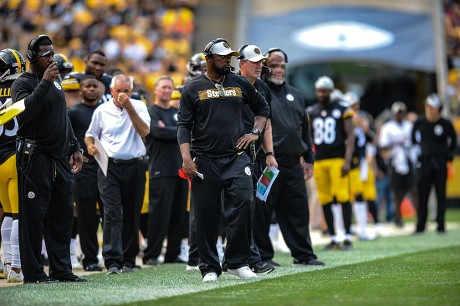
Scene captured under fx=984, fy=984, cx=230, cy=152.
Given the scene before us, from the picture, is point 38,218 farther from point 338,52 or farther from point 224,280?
point 338,52

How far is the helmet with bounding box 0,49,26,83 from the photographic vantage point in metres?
10.7

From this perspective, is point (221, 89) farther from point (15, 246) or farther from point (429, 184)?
point (429, 184)

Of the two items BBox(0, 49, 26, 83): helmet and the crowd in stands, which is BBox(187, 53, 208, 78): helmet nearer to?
BBox(0, 49, 26, 83): helmet

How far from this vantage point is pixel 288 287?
30.0 ft

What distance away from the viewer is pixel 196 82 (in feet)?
32.0

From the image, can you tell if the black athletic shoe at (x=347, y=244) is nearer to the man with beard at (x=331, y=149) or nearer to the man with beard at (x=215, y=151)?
the man with beard at (x=331, y=149)

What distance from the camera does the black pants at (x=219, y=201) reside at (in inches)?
383

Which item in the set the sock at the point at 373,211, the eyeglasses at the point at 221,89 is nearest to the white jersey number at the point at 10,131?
the eyeglasses at the point at 221,89

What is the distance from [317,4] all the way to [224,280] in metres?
16.6

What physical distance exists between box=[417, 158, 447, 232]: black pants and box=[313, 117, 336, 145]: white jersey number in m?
3.94

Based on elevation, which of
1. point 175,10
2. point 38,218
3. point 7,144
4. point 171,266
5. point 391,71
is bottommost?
point 171,266

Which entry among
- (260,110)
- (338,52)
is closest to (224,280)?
(260,110)

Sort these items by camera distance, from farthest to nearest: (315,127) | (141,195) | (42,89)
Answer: (315,127), (141,195), (42,89)

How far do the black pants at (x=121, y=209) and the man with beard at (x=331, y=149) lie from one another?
415 cm
